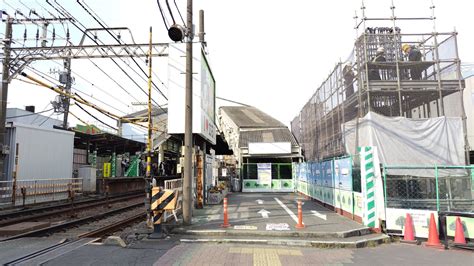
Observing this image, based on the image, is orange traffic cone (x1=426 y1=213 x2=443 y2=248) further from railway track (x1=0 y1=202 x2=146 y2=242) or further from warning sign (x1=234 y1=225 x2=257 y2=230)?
railway track (x1=0 y1=202 x2=146 y2=242)

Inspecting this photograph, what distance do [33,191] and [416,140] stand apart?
63.9 feet

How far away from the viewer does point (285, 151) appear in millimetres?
30984

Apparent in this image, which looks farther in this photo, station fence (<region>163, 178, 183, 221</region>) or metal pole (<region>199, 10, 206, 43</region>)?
metal pole (<region>199, 10, 206, 43</region>)

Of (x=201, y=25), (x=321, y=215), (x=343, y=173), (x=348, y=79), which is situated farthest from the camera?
(x=348, y=79)

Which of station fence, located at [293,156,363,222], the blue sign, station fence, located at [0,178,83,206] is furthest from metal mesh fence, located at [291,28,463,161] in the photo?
station fence, located at [0,178,83,206]

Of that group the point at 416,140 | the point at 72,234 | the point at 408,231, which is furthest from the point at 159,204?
the point at 416,140

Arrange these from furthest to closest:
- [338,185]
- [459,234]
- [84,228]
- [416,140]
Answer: [416,140] < [338,185] < [84,228] < [459,234]

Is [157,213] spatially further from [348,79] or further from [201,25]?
[348,79]

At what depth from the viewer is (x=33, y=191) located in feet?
59.9

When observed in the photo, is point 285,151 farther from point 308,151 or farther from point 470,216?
point 470,216

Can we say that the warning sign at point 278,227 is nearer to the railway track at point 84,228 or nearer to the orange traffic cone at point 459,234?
the orange traffic cone at point 459,234

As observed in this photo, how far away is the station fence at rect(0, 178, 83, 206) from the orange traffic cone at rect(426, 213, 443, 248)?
13.6 meters

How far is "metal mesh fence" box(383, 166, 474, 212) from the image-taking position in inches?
394

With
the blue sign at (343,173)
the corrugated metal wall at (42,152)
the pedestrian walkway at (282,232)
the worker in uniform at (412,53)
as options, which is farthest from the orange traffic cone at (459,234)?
the corrugated metal wall at (42,152)
